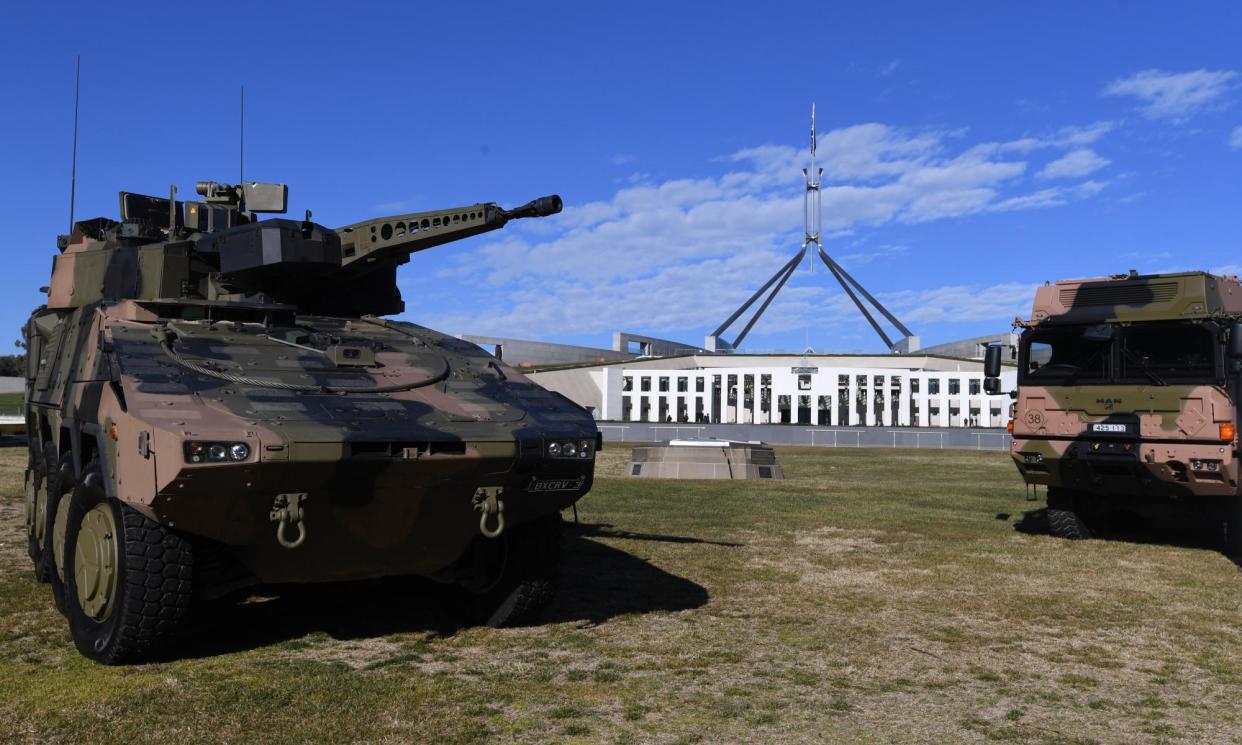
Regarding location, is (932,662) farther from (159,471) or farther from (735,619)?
(159,471)

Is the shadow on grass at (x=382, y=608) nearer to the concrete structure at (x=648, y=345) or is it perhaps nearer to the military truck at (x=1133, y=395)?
the military truck at (x=1133, y=395)

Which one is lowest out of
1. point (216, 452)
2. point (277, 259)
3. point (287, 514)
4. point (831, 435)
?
point (287, 514)

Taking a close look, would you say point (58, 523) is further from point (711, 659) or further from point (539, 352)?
point (539, 352)

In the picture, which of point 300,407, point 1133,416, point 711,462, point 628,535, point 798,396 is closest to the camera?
point 300,407

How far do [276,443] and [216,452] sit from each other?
0.28 meters

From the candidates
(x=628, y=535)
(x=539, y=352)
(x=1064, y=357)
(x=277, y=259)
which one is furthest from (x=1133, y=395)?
(x=539, y=352)

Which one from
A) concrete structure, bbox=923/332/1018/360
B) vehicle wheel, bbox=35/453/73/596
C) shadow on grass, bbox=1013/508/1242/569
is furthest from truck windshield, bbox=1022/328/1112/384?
concrete structure, bbox=923/332/1018/360

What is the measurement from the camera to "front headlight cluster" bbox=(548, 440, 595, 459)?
639 centimetres

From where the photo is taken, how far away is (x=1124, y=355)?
11547 millimetres

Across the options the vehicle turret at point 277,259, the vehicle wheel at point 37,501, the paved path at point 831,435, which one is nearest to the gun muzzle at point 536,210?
the vehicle turret at point 277,259

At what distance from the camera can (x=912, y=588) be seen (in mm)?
9062

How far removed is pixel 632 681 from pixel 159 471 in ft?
8.56

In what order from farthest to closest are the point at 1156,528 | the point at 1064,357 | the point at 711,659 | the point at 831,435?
the point at 831,435, the point at 1156,528, the point at 1064,357, the point at 711,659

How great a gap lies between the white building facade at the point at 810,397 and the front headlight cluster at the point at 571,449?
190ft
